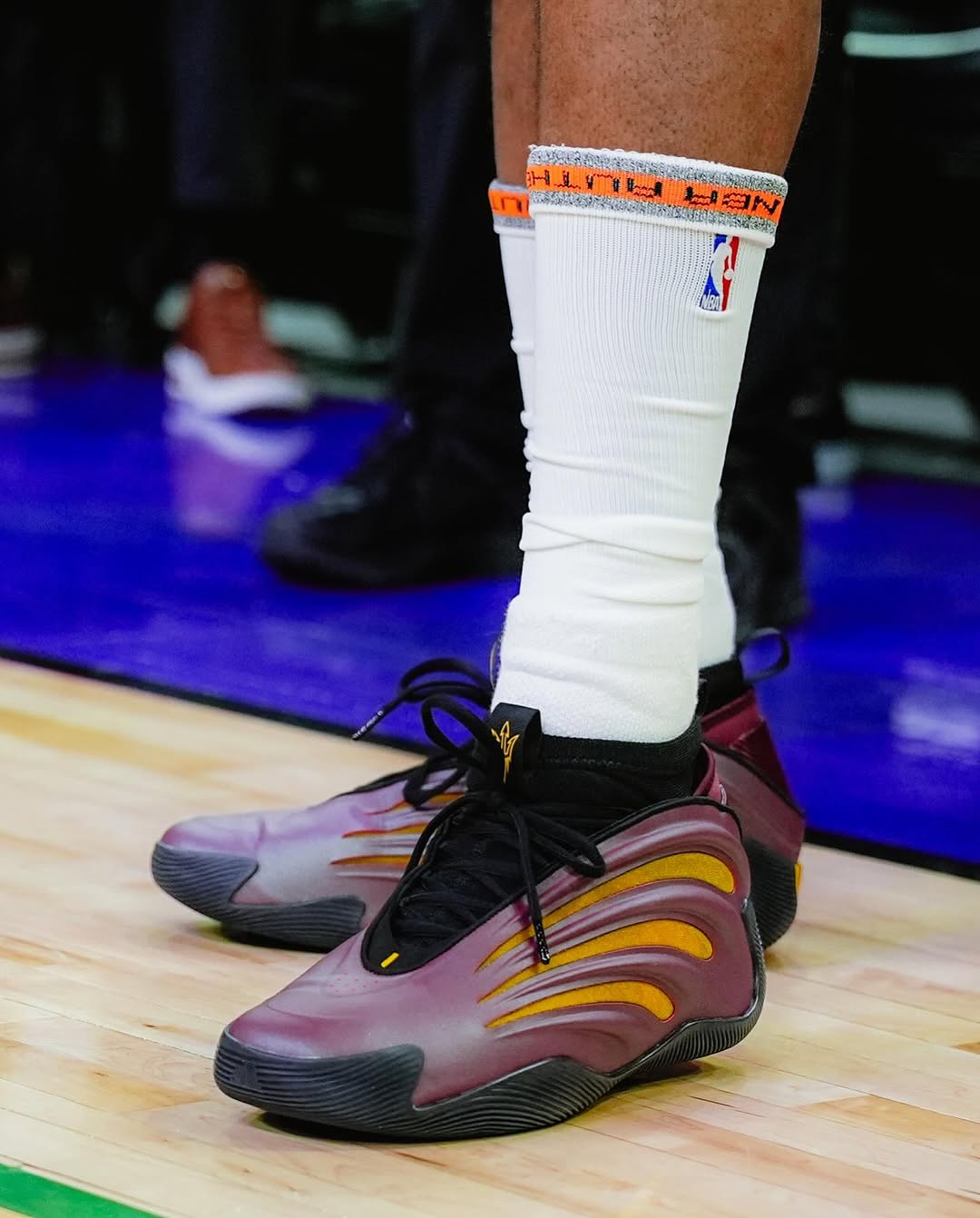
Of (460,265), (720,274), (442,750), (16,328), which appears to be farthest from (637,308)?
(16,328)

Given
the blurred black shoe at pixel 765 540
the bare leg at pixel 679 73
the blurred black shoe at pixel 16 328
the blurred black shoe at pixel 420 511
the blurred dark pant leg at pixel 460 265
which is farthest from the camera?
the blurred black shoe at pixel 16 328

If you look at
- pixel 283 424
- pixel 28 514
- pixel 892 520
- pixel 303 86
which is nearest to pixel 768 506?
pixel 892 520

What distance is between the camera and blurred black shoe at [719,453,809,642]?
161 cm

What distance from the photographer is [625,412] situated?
792mm

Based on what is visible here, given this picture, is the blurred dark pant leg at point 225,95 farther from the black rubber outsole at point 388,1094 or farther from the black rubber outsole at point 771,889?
the black rubber outsole at point 388,1094

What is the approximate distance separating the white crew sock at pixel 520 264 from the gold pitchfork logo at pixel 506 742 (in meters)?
0.26

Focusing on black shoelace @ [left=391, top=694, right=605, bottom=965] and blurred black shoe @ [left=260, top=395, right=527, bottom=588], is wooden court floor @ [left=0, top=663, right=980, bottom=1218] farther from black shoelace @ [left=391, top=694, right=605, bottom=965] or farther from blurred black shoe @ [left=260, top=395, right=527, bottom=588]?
blurred black shoe @ [left=260, top=395, right=527, bottom=588]

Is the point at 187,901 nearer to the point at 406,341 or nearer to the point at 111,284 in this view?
the point at 406,341

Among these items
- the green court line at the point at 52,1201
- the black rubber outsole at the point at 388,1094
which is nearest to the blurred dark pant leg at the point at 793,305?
the black rubber outsole at the point at 388,1094

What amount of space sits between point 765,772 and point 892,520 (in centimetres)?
139

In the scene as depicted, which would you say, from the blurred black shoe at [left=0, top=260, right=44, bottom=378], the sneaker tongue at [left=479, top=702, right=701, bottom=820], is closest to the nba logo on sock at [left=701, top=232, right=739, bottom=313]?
the sneaker tongue at [left=479, top=702, right=701, bottom=820]

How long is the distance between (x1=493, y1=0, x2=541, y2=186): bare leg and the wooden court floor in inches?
16.8

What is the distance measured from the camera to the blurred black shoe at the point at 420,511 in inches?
72.9

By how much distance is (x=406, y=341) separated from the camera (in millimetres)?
1995
